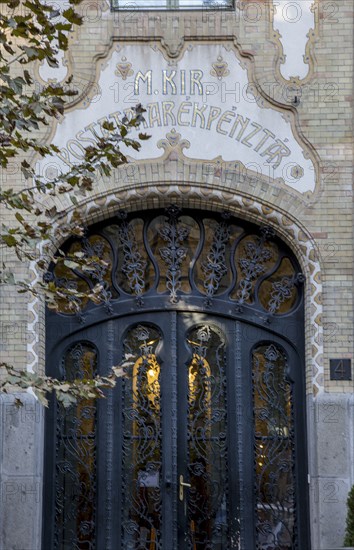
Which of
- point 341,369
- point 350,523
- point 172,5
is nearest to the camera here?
point 350,523

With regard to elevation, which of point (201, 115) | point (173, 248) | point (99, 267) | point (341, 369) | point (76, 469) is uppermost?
point (201, 115)

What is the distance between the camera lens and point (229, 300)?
39.3ft

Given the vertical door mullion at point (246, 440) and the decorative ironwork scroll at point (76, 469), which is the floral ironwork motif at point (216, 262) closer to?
the vertical door mullion at point (246, 440)

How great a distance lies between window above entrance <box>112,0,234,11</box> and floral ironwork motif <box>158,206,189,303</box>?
87.9 inches

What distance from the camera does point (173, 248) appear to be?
39.6 feet

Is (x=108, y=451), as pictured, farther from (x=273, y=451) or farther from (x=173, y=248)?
(x=173, y=248)

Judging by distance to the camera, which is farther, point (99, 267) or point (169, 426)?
point (99, 267)

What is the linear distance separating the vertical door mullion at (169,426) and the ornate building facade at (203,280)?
0.02m

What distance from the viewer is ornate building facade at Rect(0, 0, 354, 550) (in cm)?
1154

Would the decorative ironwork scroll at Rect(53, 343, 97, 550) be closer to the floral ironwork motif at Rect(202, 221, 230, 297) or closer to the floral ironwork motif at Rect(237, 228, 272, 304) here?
the floral ironwork motif at Rect(202, 221, 230, 297)

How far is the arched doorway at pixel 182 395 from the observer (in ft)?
37.9

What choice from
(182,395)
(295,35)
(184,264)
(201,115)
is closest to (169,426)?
(182,395)

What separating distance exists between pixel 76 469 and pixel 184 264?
2.51 m

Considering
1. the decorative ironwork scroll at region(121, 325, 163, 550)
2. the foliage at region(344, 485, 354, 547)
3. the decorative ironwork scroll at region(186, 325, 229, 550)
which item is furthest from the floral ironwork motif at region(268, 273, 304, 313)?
the foliage at region(344, 485, 354, 547)
